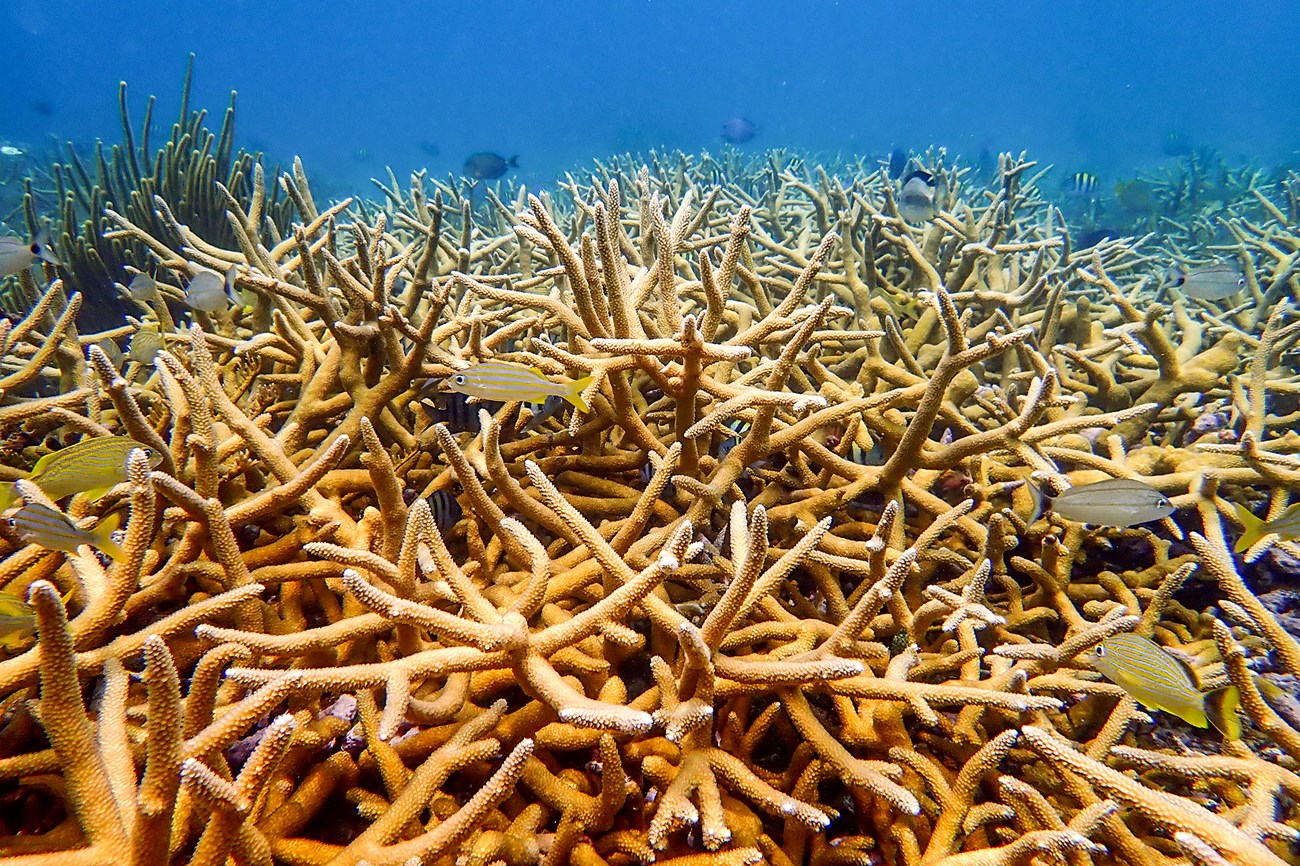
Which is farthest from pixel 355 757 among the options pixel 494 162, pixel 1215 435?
pixel 494 162

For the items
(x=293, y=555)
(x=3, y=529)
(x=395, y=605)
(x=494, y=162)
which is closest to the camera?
(x=395, y=605)

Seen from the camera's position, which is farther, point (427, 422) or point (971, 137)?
point (971, 137)

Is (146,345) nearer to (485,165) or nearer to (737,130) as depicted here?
(485,165)

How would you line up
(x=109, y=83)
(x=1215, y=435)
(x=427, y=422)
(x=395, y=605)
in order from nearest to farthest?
(x=395, y=605) < (x=427, y=422) < (x=1215, y=435) < (x=109, y=83)

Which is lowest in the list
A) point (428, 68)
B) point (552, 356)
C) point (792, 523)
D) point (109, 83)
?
point (792, 523)

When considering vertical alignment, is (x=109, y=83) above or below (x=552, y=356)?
above

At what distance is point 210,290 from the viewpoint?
2.96m

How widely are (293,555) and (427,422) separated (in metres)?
0.76

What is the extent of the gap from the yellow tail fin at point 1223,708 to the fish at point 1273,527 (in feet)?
2.03

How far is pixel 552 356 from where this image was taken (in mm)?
1900

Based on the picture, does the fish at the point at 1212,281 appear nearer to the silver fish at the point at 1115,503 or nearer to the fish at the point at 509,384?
the silver fish at the point at 1115,503

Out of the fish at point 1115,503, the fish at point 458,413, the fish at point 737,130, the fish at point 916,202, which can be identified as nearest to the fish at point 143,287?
the fish at point 458,413

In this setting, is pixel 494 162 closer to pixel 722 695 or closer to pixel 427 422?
pixel 427 422

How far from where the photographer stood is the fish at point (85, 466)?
60.1 inches
